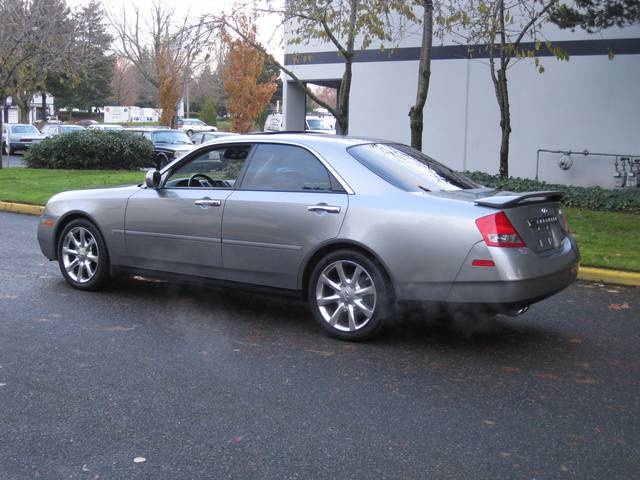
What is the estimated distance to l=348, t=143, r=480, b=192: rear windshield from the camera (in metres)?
5.95

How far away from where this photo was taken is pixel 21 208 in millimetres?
13805

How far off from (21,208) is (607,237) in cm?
971

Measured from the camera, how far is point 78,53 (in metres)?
23.3

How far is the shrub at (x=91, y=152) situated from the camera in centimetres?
2162

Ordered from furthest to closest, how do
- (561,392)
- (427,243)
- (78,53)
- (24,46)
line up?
(78,53), (24,46), (427,243), (561,392)

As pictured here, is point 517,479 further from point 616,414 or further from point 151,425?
point 151,425

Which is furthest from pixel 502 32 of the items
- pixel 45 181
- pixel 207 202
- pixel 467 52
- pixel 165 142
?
pixel 165 142

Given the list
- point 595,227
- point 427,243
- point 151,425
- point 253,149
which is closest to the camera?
point 151,425

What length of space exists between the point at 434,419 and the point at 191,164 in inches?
140

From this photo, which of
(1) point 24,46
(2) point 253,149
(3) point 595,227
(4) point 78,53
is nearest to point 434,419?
(2) point 253,149

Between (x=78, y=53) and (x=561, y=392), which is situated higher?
(x=78, y=53)

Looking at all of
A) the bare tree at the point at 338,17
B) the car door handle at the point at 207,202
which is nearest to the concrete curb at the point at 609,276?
the car door handle at the point at 207,202

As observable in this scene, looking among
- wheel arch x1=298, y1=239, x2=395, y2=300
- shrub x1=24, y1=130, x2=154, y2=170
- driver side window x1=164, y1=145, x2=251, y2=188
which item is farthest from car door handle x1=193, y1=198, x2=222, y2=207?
shrub x1=24, y1=130, x2=154, y2=170

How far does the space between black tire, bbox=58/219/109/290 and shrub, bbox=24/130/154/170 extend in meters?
14.7
